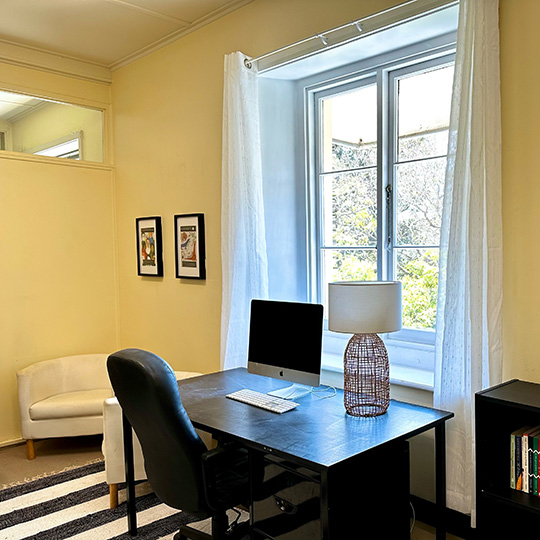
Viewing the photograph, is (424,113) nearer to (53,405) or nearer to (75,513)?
(75,513)

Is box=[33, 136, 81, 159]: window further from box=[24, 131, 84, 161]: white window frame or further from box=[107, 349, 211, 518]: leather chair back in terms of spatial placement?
box=[107, 349, 211, 518]: leather chair back

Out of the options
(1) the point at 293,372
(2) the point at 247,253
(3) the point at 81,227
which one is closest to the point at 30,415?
(3) the point at 81,227

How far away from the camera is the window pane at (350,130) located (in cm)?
293

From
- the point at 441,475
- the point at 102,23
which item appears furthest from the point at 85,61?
the point at 441,475

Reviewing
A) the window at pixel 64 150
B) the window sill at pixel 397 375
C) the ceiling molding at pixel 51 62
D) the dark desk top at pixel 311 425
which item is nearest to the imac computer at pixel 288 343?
the dark desk top at pixel 311 425

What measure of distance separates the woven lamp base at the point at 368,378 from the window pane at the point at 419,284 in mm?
601

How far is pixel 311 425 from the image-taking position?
6.79 feet

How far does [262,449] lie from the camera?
190 cm

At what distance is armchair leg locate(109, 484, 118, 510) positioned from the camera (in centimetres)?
279

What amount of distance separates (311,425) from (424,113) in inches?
64.1

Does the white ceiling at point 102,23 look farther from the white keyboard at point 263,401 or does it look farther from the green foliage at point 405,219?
the white keyboard at point 263,401

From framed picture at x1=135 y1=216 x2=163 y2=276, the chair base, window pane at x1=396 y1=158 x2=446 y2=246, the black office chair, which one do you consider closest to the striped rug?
the chair base

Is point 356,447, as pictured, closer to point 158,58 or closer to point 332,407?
point 332,407

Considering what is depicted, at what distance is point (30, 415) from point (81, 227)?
4.70 ft
